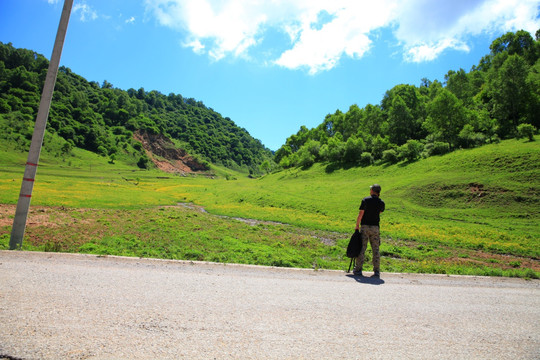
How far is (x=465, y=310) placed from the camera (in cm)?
633

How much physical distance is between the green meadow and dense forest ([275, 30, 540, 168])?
8436mm

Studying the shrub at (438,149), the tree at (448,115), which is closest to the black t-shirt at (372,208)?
the shrub at (438,149)

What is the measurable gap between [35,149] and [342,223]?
26637 mm

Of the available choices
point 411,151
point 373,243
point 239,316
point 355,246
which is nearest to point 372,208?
point 373,243

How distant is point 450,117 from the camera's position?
6575 cm

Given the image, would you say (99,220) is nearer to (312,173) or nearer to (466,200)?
(466,200)

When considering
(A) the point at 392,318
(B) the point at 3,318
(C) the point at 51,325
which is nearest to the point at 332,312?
(A) the point at 392,318

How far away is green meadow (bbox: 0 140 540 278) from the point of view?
14.2 metres

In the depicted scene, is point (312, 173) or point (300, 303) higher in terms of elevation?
point (312, 173)

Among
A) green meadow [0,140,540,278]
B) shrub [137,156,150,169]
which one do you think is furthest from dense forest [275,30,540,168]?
shrub [137,156,150,169]

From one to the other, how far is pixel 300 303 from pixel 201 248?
10.1 meters

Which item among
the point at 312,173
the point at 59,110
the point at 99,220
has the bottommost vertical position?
the point at 99,220

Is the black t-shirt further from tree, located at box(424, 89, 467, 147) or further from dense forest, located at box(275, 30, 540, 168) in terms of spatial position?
tree, located at box(424, 89, 467, 147)

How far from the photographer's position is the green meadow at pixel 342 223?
14.2 metres
